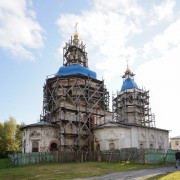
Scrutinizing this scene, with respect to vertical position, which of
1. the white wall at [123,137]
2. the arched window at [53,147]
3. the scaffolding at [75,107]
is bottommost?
the arched window at [53,147]

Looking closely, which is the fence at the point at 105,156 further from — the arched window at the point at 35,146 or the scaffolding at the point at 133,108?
the scaffolding at the point at 133,108

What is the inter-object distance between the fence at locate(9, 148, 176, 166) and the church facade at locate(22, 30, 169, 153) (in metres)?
4.01

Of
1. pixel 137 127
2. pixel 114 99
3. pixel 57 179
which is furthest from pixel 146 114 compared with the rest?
pixel 57 179

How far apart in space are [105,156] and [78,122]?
8.47 metres

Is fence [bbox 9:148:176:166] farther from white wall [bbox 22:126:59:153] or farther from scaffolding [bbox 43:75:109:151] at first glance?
scaffolding [bbox 43:75:109:151]

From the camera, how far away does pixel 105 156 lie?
101 ft

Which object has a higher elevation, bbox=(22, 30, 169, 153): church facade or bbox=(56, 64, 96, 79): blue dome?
bbox=(56, 64, 96, 79): blue dome

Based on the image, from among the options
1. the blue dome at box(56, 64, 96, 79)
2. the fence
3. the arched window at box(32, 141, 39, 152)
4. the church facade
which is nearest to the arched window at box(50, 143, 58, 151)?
the church facade

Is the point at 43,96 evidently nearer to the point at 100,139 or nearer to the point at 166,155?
the point at 100,139

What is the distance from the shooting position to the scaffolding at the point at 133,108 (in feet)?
164

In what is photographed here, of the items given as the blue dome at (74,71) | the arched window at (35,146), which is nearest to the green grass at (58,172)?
the arched window at (35,146)

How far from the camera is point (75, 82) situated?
130ft

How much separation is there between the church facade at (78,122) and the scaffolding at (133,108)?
20.0 ft

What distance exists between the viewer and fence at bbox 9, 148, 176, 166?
27.1 meters
